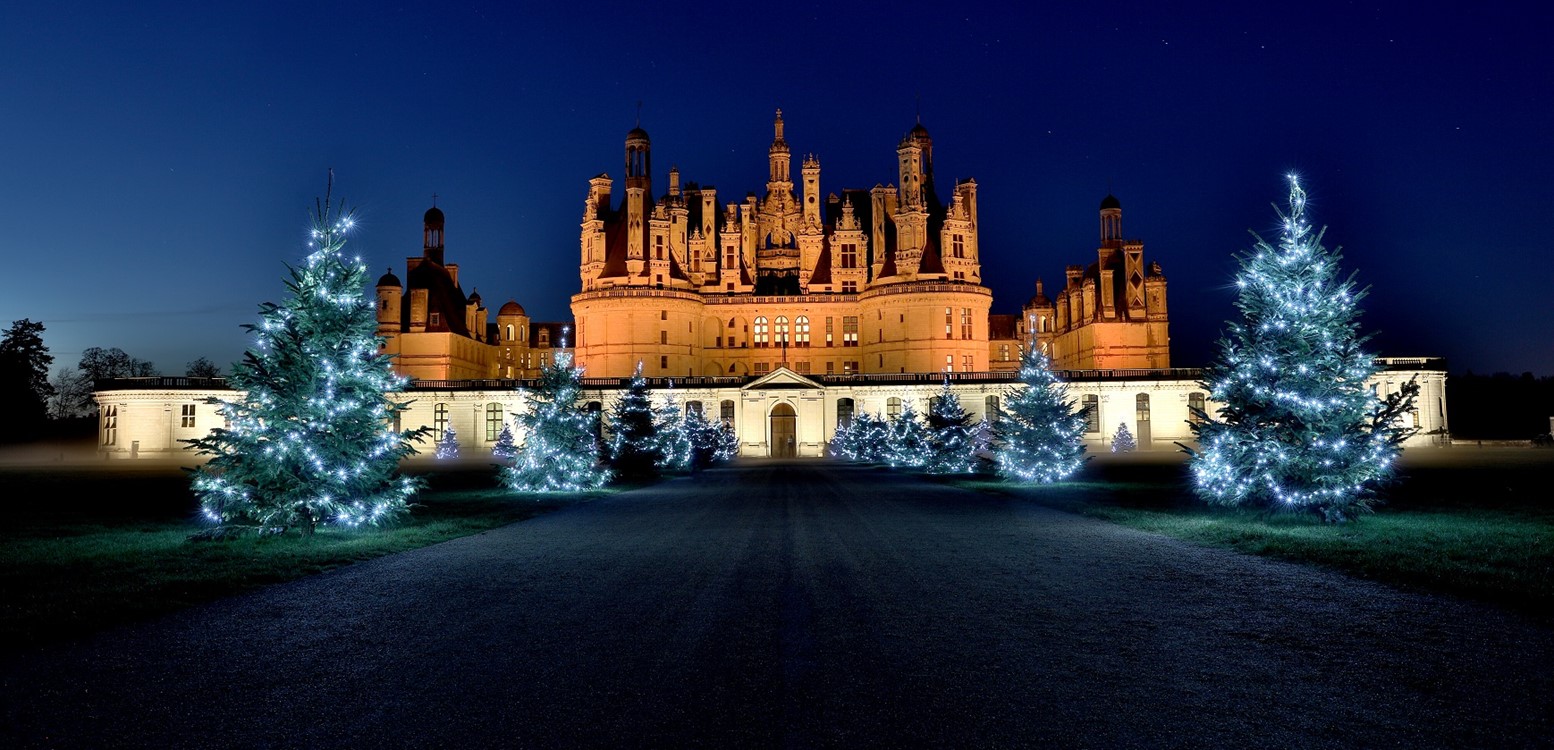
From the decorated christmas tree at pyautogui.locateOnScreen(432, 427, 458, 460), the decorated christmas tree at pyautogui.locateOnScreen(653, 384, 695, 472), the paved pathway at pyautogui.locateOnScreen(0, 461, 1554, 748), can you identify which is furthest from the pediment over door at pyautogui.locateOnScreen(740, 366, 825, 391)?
the paved pathway at pyautogui.locateOnScreen(0, 461, 1554, 748)

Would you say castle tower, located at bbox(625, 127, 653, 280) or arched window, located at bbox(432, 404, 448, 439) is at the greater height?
castle tower, located at bbox(625, 127, 653, 280)

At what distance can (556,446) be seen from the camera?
31.9m

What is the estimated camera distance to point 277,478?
16.9 meters

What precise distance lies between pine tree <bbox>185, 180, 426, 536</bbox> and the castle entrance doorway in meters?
52.5

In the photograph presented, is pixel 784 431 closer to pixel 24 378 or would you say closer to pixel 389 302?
pixel 389 302

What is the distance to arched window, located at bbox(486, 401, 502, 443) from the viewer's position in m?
72.2

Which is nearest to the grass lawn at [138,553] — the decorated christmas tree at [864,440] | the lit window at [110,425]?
the decorated christmas tree at [864,440]

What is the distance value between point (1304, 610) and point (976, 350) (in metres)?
70.1

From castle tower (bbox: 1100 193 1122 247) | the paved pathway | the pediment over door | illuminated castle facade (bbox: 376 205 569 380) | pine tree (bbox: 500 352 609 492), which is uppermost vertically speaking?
castle tower (bbox: 1100 193 1122 247)

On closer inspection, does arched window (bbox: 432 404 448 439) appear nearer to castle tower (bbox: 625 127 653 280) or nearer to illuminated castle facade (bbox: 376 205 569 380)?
illuminated castle facade (bbox: 376 205 569 380)

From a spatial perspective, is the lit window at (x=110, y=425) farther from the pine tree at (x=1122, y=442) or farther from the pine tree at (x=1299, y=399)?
the pine tree at (x=1299, y=399)

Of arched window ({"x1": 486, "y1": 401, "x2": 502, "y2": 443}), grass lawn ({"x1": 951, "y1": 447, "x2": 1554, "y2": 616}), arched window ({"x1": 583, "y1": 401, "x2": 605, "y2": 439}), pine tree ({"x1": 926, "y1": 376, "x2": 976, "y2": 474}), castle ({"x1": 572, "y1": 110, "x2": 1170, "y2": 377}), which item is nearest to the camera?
grass lawn ({"x1": 951, "y1": 447, "x2": 1554, "y2": 616})

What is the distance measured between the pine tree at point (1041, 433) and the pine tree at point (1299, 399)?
12565 mm

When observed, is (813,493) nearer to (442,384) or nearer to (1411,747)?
(1411,747)
